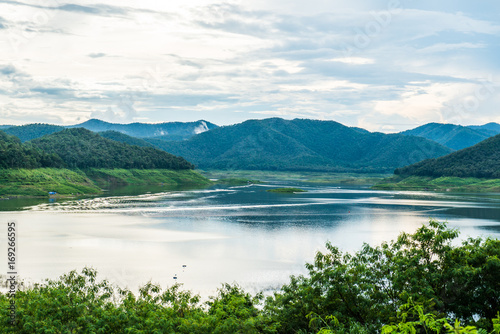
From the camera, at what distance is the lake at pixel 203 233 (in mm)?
54781

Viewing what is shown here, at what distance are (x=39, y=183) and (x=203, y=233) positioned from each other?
99.2 metres

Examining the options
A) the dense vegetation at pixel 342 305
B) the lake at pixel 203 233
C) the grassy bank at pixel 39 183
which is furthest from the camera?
the grassy bank at pixel 39 183

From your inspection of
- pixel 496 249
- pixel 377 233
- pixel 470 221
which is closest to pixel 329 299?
pixel 496 249

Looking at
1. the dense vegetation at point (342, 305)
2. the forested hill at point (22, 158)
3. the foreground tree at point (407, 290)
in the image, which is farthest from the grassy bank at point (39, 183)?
the foreground tree at point (407, 290)

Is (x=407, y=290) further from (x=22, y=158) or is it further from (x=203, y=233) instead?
(x=22, y=158)

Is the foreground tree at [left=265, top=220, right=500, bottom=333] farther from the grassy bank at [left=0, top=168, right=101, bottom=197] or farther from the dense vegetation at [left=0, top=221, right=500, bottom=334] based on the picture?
the grassy bank at [left=0, top=168, right=101, bottom=197]

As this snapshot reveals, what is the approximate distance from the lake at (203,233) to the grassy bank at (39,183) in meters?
16.4

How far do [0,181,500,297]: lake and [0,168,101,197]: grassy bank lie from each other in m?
16.4

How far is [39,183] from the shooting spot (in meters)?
159

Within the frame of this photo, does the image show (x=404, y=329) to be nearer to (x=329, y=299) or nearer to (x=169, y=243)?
(x=329, y=299)

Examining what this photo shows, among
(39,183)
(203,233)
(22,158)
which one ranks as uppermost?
(22,158)

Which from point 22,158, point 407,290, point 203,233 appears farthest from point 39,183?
point 407,290

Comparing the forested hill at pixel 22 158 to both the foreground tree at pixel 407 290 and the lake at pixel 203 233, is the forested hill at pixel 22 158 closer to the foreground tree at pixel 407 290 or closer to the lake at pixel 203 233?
the lake at pixel 203 233

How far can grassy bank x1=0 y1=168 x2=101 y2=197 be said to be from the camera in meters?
149
